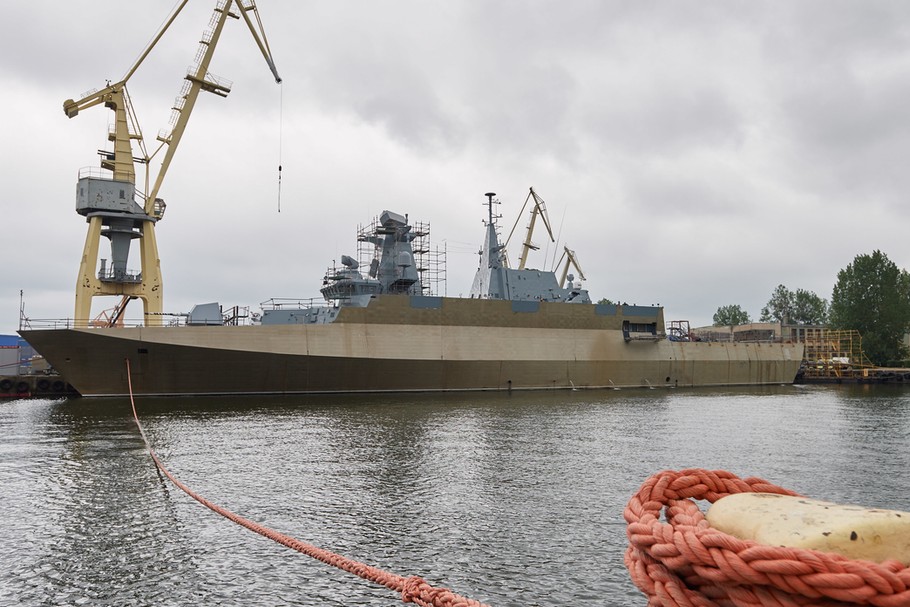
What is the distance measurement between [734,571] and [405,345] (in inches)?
933

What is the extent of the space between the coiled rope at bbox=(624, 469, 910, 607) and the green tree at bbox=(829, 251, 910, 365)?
53693 millimetres

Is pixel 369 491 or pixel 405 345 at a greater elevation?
pixel 405 345

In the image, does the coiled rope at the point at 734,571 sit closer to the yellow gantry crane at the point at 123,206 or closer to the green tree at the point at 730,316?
the yellow gantry crane at the point at 123,206

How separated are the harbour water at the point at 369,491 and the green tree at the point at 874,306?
34.4 meters

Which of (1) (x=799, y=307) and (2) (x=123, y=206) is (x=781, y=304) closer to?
(1) (x=799, y=307)

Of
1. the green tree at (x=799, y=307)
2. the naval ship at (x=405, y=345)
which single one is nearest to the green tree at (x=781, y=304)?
the green tree at (x=799, y=307)

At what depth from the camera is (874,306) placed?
46.8 meters

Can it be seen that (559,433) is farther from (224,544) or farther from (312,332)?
(312,332)

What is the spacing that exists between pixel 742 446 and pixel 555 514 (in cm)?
676

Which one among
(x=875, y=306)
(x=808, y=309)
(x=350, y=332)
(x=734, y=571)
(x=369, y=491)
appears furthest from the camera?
(x=808, y=309)

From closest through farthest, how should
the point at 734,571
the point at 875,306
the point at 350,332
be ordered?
the point at 734,571 → the point at 350,332 → the point at 875,306

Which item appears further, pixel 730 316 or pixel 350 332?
pixel 730 316

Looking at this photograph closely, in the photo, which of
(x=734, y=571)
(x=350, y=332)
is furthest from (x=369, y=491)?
(x=350, y=332)

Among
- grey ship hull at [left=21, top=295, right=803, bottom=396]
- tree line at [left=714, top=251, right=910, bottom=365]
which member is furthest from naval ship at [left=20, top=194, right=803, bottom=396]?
tree line at [left=714, top=251, right=910, bottom=365]
